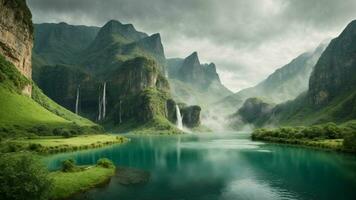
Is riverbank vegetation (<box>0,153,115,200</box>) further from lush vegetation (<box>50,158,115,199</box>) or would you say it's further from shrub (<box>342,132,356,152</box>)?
shrub (<box>342,132,356,152</box>)

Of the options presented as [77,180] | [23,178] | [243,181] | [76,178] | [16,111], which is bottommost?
[243,181]

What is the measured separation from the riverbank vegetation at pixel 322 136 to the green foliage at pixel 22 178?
94.5 m

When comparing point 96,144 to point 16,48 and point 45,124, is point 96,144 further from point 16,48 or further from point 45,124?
point 16,48

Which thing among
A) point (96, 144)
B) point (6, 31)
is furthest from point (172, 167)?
point (6, 31)

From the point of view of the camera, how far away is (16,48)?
187 meters

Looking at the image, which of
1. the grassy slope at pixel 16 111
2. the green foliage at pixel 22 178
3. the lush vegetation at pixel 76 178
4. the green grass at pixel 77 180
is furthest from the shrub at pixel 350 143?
the grassy slope at pixel 16 111

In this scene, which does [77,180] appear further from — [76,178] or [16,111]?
[16,111]

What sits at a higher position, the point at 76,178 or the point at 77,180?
the point at 76,178

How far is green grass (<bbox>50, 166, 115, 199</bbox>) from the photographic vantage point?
45.2 metres

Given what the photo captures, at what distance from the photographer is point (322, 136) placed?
137000mm

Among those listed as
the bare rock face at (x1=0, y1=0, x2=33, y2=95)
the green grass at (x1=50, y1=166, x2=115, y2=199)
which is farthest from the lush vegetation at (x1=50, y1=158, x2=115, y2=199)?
the bare rock face at (x1=0, y1=0, x2=33, y2=95)

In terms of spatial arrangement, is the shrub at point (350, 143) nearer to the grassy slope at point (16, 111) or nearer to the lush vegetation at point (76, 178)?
the lush vegetation at point (76, 178)

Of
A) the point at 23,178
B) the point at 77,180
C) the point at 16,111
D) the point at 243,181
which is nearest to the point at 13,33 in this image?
the point at 16,111

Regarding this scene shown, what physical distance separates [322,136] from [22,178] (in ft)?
427
